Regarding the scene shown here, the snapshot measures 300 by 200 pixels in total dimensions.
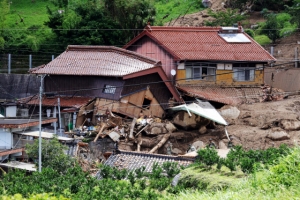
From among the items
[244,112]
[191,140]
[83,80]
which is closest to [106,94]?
[83,80]

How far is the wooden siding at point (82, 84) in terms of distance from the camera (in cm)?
3352

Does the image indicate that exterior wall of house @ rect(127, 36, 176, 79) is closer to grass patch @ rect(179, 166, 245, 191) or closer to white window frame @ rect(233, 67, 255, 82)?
white window frame @ rect(233, 67, 255, 82)

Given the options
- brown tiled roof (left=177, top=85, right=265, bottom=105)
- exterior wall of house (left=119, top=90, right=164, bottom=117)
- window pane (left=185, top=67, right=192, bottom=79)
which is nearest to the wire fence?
exterior wall of house (left=119, top=90, right=164, bottom=117)

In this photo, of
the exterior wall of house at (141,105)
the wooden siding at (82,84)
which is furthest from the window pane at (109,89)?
the exterior wall of house at (141,105)

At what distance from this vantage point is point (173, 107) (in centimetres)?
3428

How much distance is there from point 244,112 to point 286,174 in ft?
62.3

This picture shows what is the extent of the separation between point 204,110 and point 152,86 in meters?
3.50

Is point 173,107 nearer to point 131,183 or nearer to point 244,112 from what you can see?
point 244,112

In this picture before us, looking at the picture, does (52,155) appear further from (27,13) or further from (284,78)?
(27,13)

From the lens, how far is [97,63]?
115ft

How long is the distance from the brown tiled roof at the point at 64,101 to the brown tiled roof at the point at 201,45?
20.4 feet

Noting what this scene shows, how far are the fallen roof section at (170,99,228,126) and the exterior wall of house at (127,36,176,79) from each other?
3957mm

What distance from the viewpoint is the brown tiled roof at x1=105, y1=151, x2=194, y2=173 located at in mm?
27531

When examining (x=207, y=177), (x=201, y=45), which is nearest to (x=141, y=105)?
(x=201, y=45)
